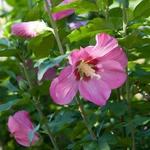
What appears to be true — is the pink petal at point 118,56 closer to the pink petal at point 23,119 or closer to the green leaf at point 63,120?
the green leaf at point 63,120

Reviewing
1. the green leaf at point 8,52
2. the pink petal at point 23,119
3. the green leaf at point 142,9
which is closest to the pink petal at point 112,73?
the green leaf at point 142,9

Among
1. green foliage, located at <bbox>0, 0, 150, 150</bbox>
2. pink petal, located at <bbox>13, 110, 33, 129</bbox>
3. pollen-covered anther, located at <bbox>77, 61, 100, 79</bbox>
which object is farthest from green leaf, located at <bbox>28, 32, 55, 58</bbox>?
pink petal, located at <bbox>13, 110, 33, 129</bbox>

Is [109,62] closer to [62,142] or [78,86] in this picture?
[78,86]

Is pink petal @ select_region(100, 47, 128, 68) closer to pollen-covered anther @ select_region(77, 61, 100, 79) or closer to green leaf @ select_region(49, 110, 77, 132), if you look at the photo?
pollen-covered anther @ select_region(77, 61, 100, 79)

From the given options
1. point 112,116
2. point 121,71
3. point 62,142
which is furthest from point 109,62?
point 62,142

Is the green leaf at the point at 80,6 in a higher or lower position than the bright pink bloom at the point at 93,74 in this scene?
higher
